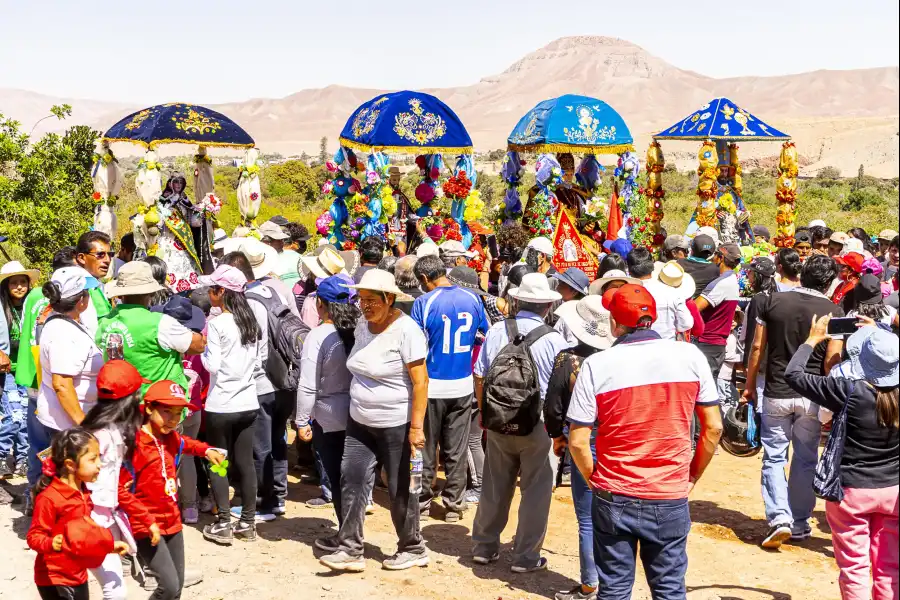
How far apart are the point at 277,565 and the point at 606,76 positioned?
131 m

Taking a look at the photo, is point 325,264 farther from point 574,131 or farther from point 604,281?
point 574,131

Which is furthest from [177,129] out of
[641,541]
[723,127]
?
[641,541]

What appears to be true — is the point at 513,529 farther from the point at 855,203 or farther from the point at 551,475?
Result: the point at 855,203

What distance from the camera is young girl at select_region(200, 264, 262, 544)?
564cm

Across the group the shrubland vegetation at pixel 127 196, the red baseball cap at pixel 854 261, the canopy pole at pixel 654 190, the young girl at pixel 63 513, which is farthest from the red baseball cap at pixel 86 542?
the canopy pole at pixel 654 190

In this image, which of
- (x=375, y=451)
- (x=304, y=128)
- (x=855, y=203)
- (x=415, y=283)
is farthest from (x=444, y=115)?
(x=304, y=128)

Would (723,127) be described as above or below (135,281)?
above

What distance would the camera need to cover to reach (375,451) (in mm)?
5473

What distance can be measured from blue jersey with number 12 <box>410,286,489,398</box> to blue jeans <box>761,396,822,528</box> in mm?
1995

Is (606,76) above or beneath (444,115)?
above

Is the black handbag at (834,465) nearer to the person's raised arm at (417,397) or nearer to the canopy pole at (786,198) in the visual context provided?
the person's raised arm at (417,397)

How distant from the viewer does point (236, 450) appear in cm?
584

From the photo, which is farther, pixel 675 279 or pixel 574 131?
pixel 574 131

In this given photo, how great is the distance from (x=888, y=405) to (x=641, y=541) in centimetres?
129
